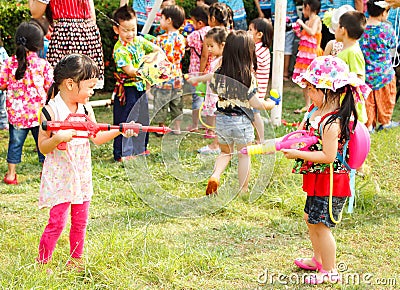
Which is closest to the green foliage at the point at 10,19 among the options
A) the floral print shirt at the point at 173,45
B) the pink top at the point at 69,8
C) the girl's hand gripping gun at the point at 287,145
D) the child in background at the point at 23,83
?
the floral print shirt at the point at 173,45

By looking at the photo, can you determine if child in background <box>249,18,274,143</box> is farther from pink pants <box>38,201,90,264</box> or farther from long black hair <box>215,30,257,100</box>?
pink pants <box>38,201,90,264</box>

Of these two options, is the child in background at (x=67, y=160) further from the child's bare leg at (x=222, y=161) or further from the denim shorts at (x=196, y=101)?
the child's bare leg at (x=222, y=161)

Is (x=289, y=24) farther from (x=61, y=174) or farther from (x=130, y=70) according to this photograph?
(x=61, y=174)

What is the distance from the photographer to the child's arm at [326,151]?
3.43 m

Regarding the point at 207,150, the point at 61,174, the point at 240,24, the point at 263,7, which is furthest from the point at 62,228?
the point at 263,7

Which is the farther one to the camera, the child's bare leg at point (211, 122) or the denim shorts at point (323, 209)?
the child's bare leg at point (211, 122)

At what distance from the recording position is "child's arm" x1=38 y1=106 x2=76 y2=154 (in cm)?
331

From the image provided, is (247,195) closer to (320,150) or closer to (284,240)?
(284,240)

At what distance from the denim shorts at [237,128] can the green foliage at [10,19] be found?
415 centimetres

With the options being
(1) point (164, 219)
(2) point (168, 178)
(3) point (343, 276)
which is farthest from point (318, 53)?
(3) point (343, 276)

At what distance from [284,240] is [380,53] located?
3.18 metres

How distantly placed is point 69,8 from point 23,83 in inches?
33.3

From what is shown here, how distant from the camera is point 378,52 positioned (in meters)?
6.79

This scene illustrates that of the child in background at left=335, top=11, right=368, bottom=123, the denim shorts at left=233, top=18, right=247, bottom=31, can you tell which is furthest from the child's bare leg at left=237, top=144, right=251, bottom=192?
the denim shorts at left=233, top=18, right=247, bottom=31
